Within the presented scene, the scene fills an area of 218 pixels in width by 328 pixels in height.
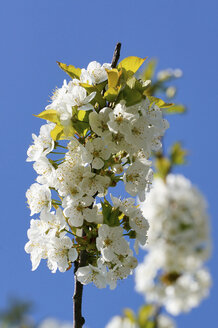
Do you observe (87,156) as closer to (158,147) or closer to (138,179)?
(138,179)

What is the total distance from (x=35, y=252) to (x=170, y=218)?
4.76 m

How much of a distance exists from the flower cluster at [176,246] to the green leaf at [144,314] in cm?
234

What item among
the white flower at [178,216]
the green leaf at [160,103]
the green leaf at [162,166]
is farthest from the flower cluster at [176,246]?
the green leaf at [160,103]

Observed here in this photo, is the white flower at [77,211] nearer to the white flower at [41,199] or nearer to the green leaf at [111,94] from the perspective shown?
the white flower at [41,199]

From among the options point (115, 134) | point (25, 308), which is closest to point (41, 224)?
point (115, 134)

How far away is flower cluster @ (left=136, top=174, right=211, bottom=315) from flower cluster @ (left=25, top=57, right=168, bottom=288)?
14.8 feet

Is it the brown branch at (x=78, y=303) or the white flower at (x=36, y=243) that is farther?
the white flower at (x=36, y=243)

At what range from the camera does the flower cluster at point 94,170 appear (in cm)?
125

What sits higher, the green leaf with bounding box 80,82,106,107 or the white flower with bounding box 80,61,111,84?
the white flower with bounding box 80,61,111,84

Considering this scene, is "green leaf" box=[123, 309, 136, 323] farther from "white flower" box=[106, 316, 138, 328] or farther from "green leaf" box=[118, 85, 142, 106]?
"green leaf" box=[118, 85, 142, 106]

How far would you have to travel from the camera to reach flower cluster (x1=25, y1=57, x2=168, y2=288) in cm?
125

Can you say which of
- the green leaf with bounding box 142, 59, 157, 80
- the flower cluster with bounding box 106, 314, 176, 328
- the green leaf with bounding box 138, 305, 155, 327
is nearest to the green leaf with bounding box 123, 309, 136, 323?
the green leaf with bounding box 138, 305, 155, 327

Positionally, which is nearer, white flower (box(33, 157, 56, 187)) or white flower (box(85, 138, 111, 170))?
white flower (box(85, 138, 111, 170))

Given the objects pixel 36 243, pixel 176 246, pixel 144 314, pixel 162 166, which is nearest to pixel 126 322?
pixel 176 246
